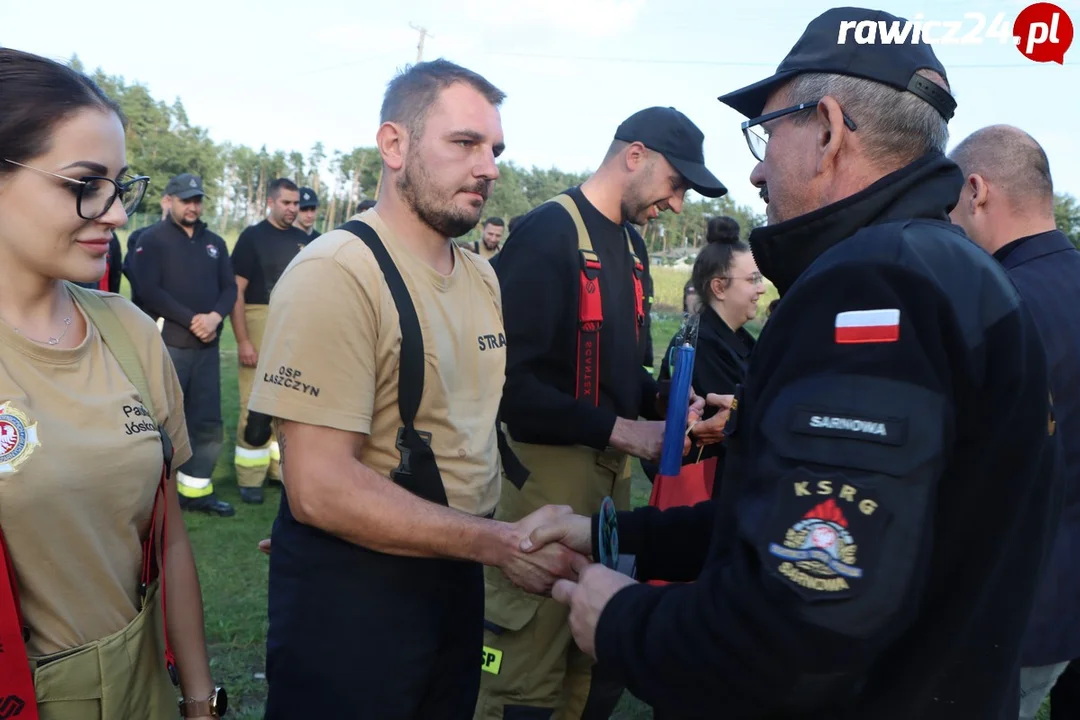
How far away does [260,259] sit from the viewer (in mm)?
7895

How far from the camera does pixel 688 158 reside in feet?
13.3

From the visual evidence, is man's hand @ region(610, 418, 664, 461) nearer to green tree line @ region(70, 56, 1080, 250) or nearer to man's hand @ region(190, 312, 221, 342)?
man's hand @ region(190, 312, 221, 342)

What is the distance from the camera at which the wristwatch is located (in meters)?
2.15

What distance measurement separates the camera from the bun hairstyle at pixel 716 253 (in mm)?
4719

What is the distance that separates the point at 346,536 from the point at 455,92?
1.41 meters

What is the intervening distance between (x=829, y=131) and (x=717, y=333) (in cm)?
285

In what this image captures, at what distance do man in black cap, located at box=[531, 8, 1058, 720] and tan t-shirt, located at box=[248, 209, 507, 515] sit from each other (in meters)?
0.77

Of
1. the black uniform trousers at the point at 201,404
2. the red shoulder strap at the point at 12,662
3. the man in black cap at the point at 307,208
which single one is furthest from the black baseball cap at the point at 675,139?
the man in black cap at the point at 307,208

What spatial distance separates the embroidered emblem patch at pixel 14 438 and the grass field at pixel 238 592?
2.75 metres

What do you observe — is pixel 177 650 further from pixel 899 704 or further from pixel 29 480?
pixel 899 704

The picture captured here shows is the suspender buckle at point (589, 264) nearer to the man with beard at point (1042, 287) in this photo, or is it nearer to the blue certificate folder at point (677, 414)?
the blue certificate folder at point (677, 414)

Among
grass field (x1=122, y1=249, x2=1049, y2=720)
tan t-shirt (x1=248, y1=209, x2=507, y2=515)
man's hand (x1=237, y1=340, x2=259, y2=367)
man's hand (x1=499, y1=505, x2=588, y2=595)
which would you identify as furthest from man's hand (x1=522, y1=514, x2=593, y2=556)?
man's hand (x1=237, y1=340, x2=259, y2=367)

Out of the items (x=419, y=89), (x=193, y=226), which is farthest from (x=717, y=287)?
(x=193, y=226)

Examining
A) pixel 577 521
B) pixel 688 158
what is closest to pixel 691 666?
pixel 577 521
